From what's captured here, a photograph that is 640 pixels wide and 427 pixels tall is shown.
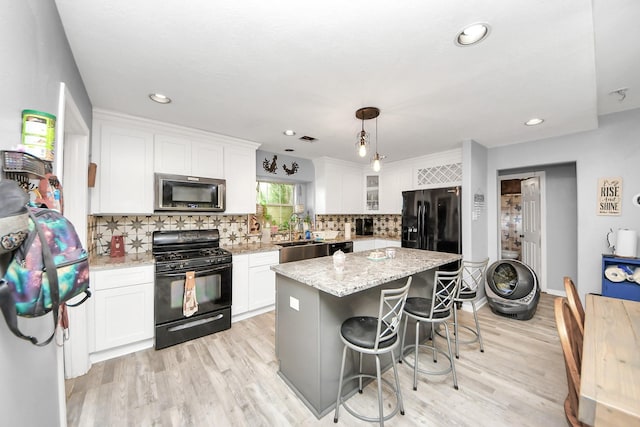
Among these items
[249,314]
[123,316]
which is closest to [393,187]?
[249,314]

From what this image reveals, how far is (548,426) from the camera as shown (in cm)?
161

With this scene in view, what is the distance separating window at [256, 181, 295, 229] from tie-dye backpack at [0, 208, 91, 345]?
3.30m

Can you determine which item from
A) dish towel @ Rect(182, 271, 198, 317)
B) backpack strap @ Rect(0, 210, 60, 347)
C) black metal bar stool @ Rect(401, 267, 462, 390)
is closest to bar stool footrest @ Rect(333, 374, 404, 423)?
black metal bar stool @ Rect(401, 267, 462, 390)

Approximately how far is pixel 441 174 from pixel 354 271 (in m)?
2.95

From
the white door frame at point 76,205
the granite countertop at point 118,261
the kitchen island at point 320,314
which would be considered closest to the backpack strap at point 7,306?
the kitchen island at point 320,314

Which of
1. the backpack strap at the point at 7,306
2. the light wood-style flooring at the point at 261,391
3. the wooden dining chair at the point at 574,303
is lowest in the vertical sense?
the light wood-style flooring at the point at 261,391

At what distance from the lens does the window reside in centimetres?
417

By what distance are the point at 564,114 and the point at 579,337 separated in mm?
2324

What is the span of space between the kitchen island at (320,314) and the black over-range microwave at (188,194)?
1.53 metres

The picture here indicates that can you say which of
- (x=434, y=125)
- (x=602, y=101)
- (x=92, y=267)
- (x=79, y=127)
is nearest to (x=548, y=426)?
(x=434, y=125)

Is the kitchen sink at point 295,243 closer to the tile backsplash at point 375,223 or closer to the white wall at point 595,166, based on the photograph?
the tile backsplash at point 375,223

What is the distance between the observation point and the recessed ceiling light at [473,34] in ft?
4.54

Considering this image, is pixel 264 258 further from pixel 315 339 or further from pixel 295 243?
pixel 315 339

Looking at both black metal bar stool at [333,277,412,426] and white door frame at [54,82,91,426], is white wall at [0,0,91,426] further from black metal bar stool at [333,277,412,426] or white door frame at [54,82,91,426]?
black metal bar stool at [333,277,412,426]
